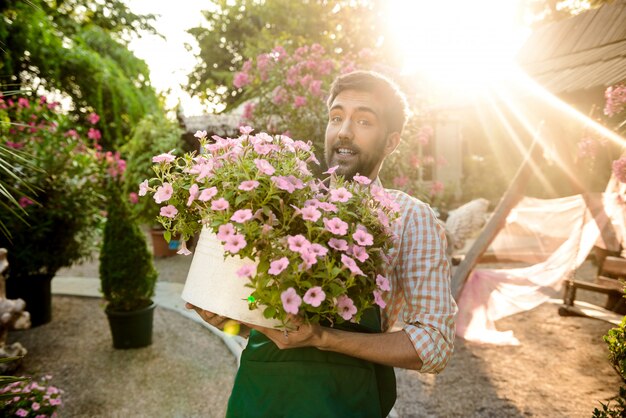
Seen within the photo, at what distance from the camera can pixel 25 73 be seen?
11695 mm

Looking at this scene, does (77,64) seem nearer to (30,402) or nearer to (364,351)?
(30,402)

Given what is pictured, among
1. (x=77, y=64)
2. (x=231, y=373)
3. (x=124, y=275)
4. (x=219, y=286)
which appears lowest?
(x=231, y=373)

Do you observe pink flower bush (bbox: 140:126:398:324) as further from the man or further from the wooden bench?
the wooden bench

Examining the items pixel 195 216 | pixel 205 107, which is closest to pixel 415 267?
pixel 195 216

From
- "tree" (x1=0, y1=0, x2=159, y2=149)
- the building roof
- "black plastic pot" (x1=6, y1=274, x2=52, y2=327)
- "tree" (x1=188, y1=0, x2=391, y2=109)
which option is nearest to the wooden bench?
the building roof

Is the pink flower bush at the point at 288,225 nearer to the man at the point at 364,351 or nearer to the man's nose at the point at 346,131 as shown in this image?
the man at the point at 364,351

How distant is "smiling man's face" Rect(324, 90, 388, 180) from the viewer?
166 centimetres

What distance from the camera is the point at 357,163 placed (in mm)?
1671

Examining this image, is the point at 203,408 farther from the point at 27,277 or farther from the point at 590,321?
the point at 590,321

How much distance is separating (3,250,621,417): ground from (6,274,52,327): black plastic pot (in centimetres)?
16

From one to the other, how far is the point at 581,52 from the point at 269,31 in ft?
49.9

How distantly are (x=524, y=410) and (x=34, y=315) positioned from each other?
549cm

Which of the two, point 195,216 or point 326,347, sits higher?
point 195,216

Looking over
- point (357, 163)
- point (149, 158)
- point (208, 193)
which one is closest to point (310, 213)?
point (208, 193)
